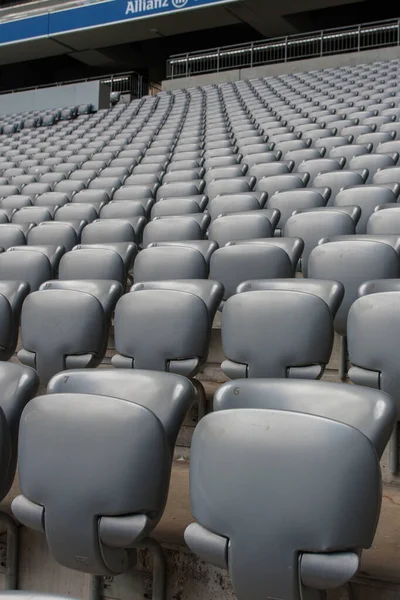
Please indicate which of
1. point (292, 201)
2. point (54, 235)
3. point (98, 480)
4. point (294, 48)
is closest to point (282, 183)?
point (292, 201)

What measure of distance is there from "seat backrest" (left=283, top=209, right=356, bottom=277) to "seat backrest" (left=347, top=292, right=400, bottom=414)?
89cm

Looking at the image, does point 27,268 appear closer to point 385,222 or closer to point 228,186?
point 385,222

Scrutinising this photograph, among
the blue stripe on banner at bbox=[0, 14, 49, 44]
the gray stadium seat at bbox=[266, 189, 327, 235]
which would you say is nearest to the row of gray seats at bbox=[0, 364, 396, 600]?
the gray stadium seat at bbox=[266, 189, 327, 235]

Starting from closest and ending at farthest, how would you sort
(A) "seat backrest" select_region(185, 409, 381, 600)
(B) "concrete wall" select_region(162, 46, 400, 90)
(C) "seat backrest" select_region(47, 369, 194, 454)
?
(A) "seat backrest" select_region(185, 409, 381, 600) → (C) "seat backrest" select_region(47, 369, 194, 454) → (B) "concrete wall" select_region(162, 46, 400, 90)

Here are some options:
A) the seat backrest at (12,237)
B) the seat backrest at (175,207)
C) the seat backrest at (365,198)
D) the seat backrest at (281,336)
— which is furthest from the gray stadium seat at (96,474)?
the seat backrest at (175,207)

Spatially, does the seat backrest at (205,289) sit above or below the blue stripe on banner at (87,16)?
below

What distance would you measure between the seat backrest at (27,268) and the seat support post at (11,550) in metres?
1.23

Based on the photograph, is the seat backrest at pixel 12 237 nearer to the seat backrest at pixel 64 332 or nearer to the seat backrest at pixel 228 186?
the seat backrest at pixel 228 186

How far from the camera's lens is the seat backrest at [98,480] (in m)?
0.95

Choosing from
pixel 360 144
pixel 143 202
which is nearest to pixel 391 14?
pixel 360 144

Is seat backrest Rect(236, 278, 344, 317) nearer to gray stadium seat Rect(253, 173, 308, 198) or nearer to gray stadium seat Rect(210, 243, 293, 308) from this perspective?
gray stadium seat Rect(210, 243, 293, 308)

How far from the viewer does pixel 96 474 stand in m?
0.96

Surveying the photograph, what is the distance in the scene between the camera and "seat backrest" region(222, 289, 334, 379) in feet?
4.72

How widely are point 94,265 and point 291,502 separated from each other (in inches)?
63.4
